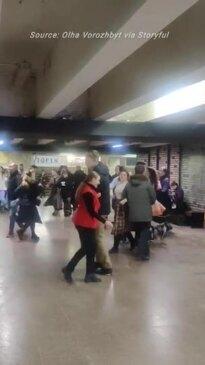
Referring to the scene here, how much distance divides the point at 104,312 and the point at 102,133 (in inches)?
174

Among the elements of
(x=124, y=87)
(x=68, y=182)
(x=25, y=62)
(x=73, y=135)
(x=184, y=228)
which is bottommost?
(x=184, y=228)

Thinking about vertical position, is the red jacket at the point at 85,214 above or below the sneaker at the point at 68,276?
above

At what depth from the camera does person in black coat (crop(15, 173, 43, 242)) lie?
26.7 ft

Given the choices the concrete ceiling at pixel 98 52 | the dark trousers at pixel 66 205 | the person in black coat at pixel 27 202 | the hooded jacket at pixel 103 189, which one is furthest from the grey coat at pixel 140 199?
the dark trousers at pixel 66 205

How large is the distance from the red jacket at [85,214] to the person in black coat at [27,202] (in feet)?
9.90

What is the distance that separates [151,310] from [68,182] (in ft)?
27.3

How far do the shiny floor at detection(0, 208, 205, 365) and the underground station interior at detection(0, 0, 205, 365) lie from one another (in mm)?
14

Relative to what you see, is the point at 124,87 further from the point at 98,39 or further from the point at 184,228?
the point at 184,228

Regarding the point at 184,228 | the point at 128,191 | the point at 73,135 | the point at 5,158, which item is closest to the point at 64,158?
the point at 5,158

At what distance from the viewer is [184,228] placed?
413 inches

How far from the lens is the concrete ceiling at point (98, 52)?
3.15 meters

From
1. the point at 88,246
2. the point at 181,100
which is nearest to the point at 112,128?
the point at 181,100

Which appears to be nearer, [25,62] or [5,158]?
[25,62]

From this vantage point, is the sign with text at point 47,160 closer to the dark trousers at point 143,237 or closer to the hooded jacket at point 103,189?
the dark trousers at point 143,237
